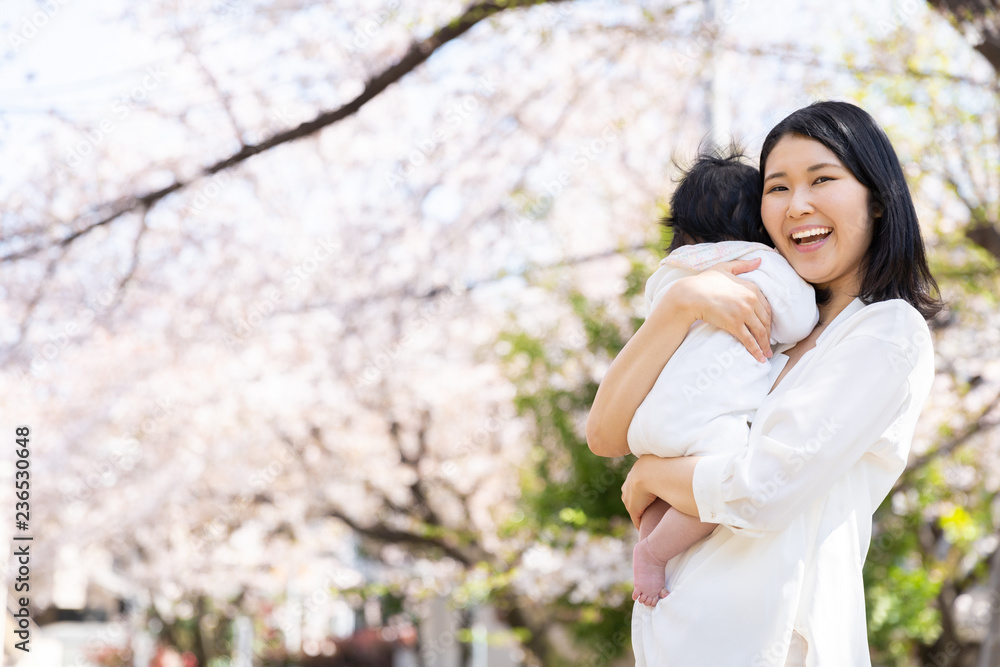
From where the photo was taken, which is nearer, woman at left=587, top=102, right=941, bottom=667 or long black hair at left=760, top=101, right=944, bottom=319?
woman at left=587, top=102, right=941, bottom=667

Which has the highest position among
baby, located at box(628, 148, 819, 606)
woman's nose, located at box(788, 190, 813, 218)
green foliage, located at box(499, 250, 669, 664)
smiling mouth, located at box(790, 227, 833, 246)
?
woman's nose, located at box(788, 190, 813, 218)

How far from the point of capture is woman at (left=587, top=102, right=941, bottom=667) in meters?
1.27

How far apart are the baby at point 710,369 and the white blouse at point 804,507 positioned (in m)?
0.04

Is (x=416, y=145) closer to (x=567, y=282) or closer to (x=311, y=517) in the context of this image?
(x=567, y=282)

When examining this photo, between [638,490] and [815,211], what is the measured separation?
1.74ft

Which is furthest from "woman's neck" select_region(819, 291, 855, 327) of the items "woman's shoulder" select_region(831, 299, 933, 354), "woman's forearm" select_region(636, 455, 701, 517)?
"woman's forearm" select_region(636, 455, 701, 517)

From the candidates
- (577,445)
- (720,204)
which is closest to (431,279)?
(577,445)

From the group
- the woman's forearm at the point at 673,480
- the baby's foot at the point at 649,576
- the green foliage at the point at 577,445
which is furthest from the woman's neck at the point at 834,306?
the green foliage at the point at 577,445

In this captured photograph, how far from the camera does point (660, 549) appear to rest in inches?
55.6

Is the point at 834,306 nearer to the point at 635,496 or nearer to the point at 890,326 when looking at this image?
the point at 890,326

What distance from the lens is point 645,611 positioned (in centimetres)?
143

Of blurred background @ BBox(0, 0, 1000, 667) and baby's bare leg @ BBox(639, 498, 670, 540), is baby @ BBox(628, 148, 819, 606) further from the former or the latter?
blurred background @ BBox(0, 0, 1000, 667)

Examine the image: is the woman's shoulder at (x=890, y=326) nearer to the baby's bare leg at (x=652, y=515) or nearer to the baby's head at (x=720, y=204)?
the baby's head at (x=720, y=204)

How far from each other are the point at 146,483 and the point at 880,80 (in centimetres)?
697
